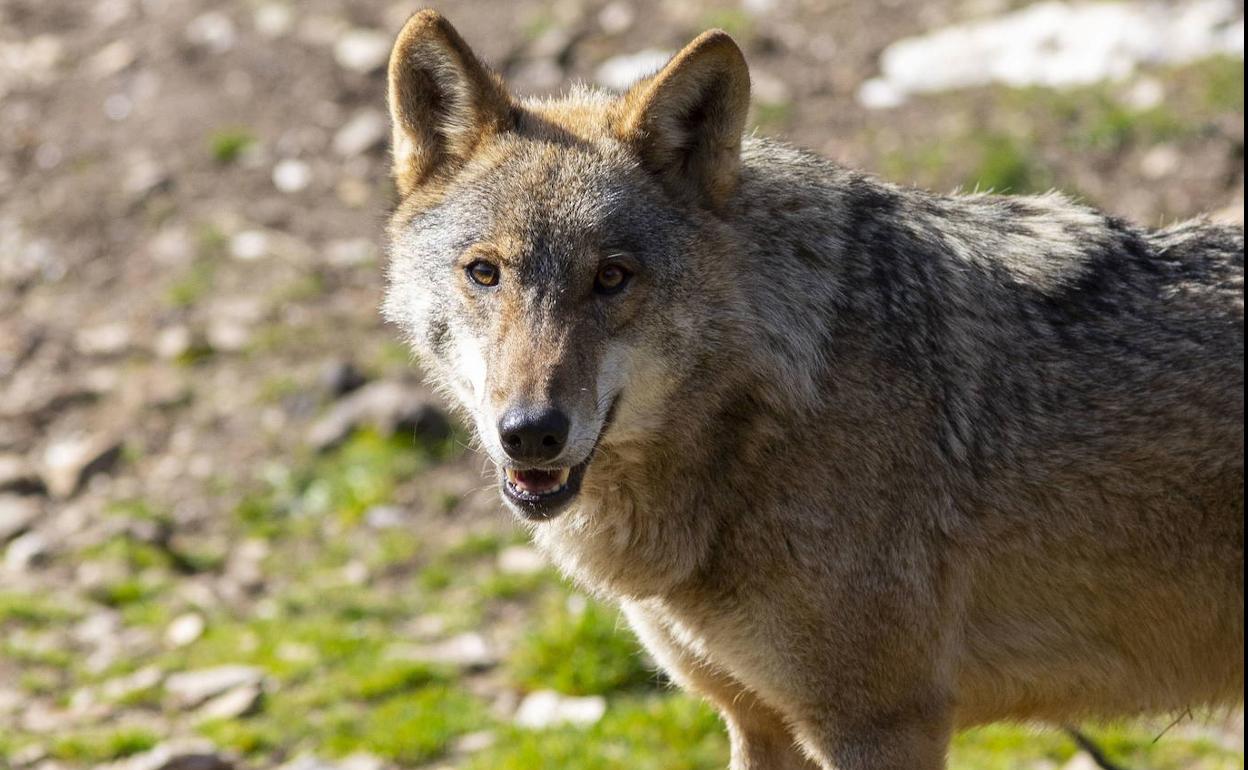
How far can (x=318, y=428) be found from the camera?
8.94 m

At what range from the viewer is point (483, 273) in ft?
14.5

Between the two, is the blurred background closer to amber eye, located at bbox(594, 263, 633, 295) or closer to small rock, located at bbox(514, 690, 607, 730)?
small rock, located at bbox(514, 690, 607, 730)

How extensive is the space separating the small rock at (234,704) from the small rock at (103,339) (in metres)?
3.72

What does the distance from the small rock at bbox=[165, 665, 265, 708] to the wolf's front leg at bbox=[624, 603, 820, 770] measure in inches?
113

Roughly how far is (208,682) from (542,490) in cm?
353

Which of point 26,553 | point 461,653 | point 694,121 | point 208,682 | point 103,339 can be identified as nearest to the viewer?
point 694,121

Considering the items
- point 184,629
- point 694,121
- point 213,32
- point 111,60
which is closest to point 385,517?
point 184,629

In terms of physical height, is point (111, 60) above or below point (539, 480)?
above

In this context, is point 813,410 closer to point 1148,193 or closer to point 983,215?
point 983,215

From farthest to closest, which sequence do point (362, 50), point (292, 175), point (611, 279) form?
1. point (362, 50)
2. point (292, 175)
3. point (611, 279)

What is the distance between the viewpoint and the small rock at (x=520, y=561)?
7830 millimetres

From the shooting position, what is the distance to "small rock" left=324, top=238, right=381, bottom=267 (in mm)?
10352

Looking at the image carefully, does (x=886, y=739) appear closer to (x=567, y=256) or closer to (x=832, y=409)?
(x=832, y=409)

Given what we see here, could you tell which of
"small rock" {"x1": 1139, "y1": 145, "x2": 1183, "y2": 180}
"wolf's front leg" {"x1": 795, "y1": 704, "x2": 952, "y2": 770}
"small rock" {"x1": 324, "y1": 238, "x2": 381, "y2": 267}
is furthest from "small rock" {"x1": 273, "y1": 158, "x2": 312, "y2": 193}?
"wolf's front leg" {"x1": 795, "y1": 704, "x2": 952, "y2": 770}
